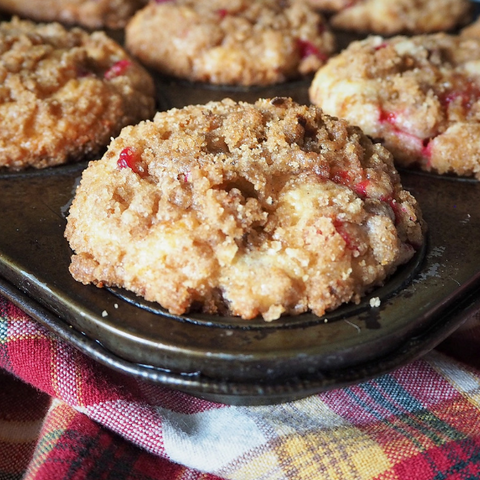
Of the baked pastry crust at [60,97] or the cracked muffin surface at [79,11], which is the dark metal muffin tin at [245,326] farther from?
the cracked muffin surface at [79,11]

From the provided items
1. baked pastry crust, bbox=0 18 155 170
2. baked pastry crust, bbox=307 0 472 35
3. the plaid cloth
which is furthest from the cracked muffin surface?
the plaid cloth

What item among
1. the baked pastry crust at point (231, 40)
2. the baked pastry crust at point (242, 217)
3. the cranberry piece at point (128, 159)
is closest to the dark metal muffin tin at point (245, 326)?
the baked pastry crust at point (242, 217)

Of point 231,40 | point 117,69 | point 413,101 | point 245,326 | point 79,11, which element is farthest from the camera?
point 79,11

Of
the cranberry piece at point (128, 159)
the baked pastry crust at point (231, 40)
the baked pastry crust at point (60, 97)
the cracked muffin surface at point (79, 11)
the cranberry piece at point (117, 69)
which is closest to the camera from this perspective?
the cranberry piece at point (128, 159)

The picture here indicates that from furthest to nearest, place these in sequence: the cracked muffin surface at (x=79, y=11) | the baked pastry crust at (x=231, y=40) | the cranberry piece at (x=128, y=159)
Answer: the cracked muffin surface at (x=79, y=11), the baked pastry crust at (x=231, y=40), the cranberry piece at (x=128, y=159)

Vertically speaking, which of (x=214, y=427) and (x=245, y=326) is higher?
(x=245, y=326)

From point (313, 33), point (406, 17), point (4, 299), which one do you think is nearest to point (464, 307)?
point (4, 299)

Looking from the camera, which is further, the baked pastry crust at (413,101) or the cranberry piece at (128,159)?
the baked pastry crust at (413,101)

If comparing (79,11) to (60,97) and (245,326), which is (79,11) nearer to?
(60,97)

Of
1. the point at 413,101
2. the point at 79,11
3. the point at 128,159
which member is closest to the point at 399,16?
the point at 413,101
